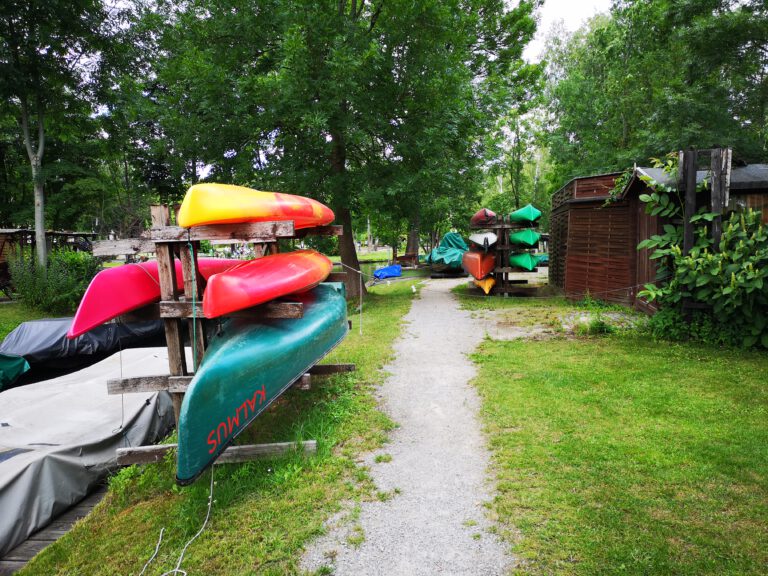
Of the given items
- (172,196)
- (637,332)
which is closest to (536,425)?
(637,332)

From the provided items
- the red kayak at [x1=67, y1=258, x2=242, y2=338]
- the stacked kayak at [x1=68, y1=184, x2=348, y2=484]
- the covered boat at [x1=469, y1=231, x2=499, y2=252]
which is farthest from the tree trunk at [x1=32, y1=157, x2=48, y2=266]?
the covered boat at [x1=469, y1=231, x2=499, y2=252]

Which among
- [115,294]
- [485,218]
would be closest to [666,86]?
Result: [485,218]

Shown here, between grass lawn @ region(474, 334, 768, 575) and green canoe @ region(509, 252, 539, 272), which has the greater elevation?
green canoe @ region(509, 252, 539, 272)

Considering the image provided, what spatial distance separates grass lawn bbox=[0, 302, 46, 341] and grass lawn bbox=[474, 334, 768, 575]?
39.5ft

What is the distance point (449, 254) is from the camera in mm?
21297

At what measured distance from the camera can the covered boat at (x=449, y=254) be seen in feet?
69.3

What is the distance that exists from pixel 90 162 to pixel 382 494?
2916 centimetres

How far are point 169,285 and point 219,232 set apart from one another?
760mm

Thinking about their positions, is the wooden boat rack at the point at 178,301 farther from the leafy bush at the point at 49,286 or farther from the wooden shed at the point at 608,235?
the leafy bush at the point at 49,286

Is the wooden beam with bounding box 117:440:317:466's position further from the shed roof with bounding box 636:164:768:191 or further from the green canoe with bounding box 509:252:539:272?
the green canoe with bounding box 509:252:539:272

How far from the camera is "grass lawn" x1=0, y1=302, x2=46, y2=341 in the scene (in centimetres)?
1095

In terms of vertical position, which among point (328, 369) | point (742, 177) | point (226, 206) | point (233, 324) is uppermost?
point (742, 177)

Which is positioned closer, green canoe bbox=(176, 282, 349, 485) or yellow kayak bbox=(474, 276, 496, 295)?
green canoe bbox=(176, 282, 349, 485)

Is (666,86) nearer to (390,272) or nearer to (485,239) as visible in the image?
(485,239)
